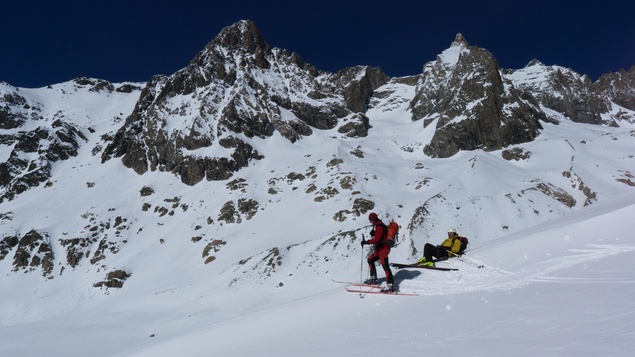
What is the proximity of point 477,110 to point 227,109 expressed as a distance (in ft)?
159

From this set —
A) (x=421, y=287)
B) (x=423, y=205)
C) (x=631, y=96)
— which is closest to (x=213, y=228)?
(x=423, y=205)

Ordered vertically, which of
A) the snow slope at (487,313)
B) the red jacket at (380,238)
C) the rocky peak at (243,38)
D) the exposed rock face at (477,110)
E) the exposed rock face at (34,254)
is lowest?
the snow slope at (487,313)

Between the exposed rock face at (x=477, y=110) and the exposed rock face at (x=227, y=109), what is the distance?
1828 centimetres

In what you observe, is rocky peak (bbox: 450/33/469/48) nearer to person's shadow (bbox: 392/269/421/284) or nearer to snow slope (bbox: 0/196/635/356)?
snow slope (bbox: 0/196/635/356)

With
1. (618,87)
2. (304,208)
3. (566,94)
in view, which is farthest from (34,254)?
(618,87)

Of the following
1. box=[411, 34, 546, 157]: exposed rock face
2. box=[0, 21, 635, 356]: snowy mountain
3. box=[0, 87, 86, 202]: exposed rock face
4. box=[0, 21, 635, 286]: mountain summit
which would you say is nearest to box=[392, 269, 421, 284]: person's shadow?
Result: box=[0, 21, 635, 356]: snowy mountain

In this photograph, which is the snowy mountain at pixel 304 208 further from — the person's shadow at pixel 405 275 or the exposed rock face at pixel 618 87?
the exposed rock face at pixel 618 87

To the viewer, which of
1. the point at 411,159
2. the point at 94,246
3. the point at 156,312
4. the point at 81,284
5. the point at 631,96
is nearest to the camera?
the point at 156,312

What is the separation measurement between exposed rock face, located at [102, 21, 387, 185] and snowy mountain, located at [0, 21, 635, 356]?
471 millimetres

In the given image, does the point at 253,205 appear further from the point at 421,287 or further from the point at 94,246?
the point at 421,287

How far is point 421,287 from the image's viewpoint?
10758mm

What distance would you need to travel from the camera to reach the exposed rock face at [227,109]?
76.1 m

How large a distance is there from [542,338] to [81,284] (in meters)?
56.8

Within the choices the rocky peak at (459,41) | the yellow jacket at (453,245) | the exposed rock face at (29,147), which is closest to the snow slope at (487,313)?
the yellow jacket at (453,245)
